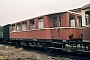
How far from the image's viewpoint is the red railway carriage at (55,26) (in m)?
14.3

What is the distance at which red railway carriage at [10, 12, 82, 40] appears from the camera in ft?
46.8

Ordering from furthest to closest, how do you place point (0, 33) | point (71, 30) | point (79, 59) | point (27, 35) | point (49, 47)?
1. point (0, 33)
2. point (27, 35)
3. point (49, 47)
4. point (71, 30)
5. point (79, 59)

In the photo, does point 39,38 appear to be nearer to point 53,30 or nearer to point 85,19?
point 53,30

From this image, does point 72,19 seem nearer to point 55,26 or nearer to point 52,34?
point 55,26

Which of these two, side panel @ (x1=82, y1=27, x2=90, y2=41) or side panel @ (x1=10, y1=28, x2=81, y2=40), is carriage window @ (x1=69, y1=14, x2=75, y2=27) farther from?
side panel @ (x1=82, y1=27, x2=90, y2=41)

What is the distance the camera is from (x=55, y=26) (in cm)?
1550

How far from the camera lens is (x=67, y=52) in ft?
51.3

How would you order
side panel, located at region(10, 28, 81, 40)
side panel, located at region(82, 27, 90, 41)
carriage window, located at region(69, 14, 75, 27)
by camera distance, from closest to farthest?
side panel, located at region(82, 27, 90, 41)
side panel, located at region(10, 28, 81, 40)
carriage window, located at region(69, 14, 75, 27)

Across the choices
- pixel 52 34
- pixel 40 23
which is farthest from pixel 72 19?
pixel 40 23

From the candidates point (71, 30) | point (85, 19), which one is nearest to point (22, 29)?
point (71, 30)

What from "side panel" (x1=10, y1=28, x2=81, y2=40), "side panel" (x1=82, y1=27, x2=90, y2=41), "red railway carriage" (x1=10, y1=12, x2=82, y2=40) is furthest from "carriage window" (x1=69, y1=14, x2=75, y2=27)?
"side panel" (x1=82, y1=27, x2=90, y2=41)

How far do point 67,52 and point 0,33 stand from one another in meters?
18.2

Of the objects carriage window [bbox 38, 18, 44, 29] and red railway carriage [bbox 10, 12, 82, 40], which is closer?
red railway carriage [bbox 10, 12, 82, 40]

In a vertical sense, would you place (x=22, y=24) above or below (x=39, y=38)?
above
